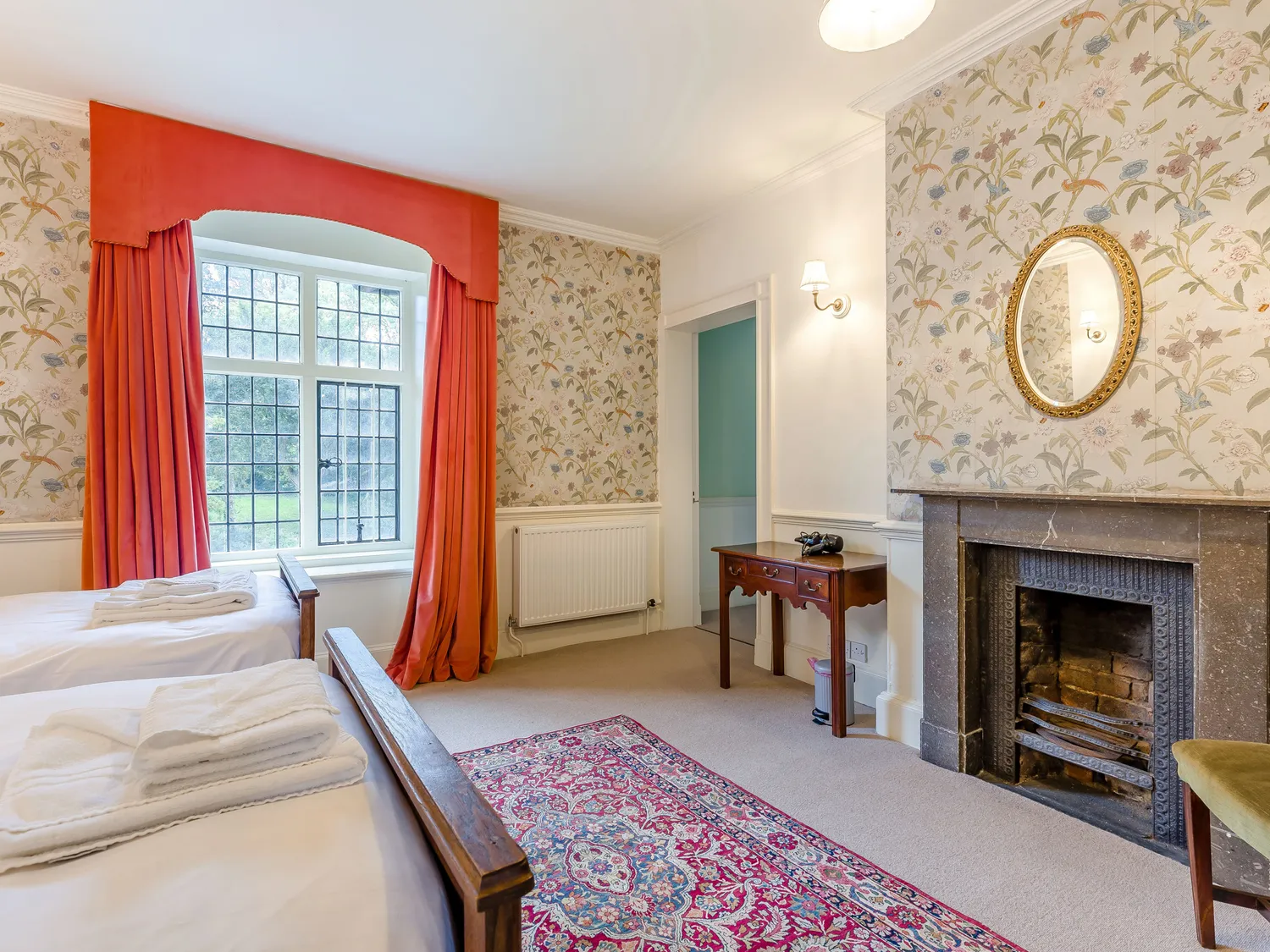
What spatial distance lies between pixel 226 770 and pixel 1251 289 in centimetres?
267

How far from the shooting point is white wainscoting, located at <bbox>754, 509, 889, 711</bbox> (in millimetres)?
3113

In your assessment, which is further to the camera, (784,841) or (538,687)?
(538,687)

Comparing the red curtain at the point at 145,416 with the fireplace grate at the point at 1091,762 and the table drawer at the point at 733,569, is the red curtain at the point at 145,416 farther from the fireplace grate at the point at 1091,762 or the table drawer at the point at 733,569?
the fireplace grate at the point at 1091,762

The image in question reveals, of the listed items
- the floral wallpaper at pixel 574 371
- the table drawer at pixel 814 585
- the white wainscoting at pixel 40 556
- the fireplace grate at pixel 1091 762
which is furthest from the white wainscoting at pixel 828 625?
the white wainscoting at pixel 40 556

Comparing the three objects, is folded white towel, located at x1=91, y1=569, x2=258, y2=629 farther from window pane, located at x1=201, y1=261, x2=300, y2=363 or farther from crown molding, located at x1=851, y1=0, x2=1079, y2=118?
crown molding, located at x1=851, y1=0, x2=1079, y2=118

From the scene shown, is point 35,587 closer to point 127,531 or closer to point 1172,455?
point 127,531

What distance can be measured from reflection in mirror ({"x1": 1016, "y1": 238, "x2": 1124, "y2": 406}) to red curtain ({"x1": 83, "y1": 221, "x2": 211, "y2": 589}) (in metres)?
3.48

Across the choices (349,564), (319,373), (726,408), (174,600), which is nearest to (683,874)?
(174,600)

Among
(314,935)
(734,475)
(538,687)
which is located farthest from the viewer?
(734,475)

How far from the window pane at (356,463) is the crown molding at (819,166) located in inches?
94.5

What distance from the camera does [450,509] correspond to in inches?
141

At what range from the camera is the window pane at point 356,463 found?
12.5ft

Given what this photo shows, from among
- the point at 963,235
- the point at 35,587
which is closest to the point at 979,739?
the point at 963,235

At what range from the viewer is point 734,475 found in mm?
5254
